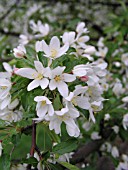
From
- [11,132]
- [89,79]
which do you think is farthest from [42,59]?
[11,132]

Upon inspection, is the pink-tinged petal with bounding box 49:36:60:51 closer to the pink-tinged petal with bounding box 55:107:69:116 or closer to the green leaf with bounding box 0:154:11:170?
the pink-tinged petal with bounding box 55:107:69:116

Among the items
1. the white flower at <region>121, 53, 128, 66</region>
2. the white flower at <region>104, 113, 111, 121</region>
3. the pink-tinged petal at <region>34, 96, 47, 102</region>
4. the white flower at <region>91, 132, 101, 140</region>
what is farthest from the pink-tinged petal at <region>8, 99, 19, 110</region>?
the white flower at <region>121, 53, 128, 66</region>

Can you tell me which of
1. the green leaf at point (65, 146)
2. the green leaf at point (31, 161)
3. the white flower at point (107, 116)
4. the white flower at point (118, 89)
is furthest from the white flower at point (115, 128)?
the green leaf at point (31, 161)

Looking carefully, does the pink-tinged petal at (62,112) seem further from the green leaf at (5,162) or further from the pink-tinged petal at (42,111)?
the green leaf at (5,162)

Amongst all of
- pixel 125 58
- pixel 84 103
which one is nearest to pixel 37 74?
pixel 84 103

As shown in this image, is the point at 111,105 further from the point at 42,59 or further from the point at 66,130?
the point at 42,59
